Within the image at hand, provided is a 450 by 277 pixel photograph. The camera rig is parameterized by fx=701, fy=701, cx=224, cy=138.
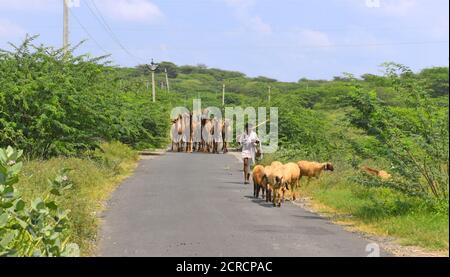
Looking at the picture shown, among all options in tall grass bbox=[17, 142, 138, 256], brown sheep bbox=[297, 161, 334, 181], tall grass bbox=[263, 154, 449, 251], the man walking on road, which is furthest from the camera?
the man walking on road

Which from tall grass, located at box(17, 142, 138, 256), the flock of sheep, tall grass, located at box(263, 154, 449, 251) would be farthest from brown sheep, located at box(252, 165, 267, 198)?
tall grass, located at box(17, 142, 138, 256)

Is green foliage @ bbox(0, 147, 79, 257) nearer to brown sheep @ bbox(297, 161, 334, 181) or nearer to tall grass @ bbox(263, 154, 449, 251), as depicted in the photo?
tall grass @ bbox(263, 154, 449, 251)

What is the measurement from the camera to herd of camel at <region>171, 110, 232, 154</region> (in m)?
35.3

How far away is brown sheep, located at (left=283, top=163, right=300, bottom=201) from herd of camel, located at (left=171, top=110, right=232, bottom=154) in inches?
751

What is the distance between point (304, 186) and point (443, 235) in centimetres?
775

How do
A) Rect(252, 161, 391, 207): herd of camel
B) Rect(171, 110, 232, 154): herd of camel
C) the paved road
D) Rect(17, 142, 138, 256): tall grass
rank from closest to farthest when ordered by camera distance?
the paved road → Rect(17, 142, 138, 256): tall grass → Rect(252, 161, 391, 207): herd of camel → Rect(171, 110, 232, 154): herd of camel

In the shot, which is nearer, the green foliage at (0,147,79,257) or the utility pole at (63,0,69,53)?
the green foliage at (0,147,79,257)

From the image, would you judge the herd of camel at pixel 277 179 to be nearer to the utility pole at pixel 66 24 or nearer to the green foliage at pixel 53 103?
the green foliage at pixel 53 103

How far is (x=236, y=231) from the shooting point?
10734 mm

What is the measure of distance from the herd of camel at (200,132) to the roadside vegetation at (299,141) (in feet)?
4.57

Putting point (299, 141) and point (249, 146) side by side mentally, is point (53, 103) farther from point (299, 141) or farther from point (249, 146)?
point (299, 141)

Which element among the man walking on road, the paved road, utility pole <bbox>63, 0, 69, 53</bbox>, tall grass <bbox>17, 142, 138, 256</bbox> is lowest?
the paved road

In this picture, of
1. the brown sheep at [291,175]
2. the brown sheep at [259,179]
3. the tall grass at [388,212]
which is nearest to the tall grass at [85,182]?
the brown sheep at [259,179]

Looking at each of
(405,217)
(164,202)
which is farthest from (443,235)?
(164,202)
